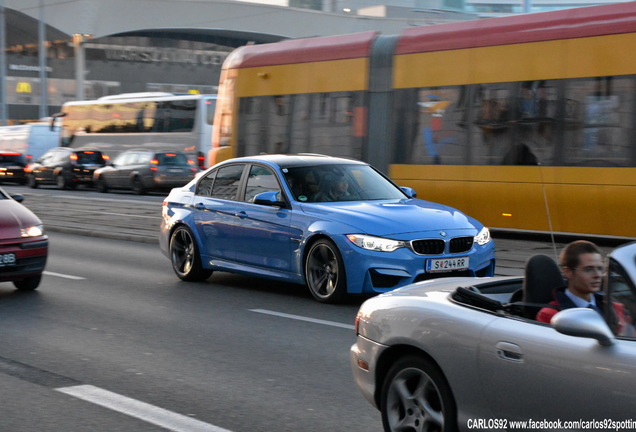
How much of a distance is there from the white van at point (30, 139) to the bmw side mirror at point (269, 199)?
37261mm

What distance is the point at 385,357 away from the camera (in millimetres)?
4824

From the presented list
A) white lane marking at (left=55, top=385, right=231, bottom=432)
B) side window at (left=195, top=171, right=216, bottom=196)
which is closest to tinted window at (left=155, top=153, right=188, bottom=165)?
side window at (left=195, top=171, right=216, bottom=196)

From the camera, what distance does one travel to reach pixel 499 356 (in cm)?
414

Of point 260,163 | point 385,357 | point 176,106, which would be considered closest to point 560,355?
point 385,357

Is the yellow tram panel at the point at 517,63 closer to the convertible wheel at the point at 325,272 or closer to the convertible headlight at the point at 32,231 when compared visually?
the convertible wheel at the point at 325,272

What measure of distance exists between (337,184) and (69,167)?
29.9m

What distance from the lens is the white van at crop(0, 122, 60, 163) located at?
45.9 metres

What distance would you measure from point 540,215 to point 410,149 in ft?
10.2

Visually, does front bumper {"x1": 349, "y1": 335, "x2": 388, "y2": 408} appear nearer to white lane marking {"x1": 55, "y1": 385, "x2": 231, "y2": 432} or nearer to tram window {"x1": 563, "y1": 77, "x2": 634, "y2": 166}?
white lane marking {"x1": 55, "y1": 385, "x2": 231, "y2": 432}

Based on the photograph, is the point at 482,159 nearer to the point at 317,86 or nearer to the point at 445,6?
the point at 317,86

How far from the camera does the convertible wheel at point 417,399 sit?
4.41 meters

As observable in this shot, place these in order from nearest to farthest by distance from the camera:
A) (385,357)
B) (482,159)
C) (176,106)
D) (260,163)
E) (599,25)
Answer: (385,357) < (260,163) < (599,25) < (482,159) < (176,106)

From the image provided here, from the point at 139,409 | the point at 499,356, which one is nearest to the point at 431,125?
the point at 139,409

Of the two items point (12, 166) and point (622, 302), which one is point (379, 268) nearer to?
point (622, 302)
